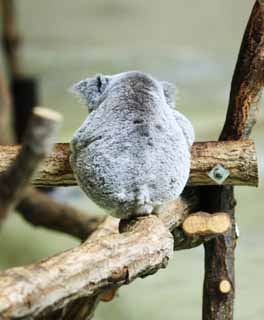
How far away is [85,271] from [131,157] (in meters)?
0.32

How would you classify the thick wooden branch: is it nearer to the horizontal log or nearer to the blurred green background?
the horizontal log

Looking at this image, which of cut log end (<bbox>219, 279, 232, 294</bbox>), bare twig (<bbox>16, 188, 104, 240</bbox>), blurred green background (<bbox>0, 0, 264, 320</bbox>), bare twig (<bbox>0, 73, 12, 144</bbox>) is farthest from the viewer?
blurred green background (<bbox>0, 0, 264, 320</bbox>)

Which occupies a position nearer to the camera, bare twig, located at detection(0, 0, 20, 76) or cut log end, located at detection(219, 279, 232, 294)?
cut log end, located at detection(219, 279, 232, 294)

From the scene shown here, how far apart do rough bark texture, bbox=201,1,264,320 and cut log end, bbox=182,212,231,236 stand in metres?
0.08

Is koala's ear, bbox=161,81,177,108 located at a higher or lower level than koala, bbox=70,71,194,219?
higher

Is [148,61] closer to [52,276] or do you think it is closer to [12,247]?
[12,247]

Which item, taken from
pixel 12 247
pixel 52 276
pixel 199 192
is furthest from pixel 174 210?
pixel 12 247

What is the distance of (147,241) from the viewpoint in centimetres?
126

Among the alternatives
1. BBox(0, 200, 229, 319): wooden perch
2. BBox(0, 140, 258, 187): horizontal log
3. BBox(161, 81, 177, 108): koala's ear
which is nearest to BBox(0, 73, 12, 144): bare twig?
BBox(0, 140, 258, 187): horizontal log

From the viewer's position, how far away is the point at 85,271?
110 centimetres

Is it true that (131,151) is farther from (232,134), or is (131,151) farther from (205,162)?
(232,134)

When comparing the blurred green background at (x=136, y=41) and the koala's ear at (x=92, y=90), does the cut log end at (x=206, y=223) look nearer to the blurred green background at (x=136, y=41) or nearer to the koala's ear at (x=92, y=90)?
the koala's ear at (x=92, y=90)

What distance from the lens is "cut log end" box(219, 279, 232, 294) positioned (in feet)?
5.61

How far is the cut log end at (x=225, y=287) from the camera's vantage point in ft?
5.61
